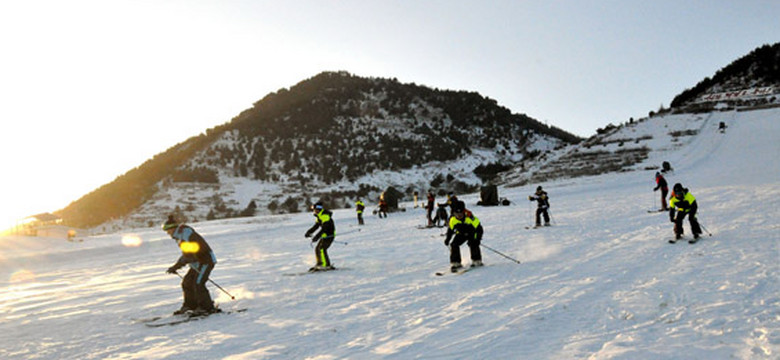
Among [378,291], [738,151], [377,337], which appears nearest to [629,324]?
[377,337]

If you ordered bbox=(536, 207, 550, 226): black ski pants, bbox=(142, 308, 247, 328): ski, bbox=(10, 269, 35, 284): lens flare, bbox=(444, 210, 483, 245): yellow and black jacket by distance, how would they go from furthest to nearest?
bbox=(536, 207, 550, 226): black ski pants → bbox=(10, 269, 35, 284): lens flare → bbox=(444, 210, 483, 245): yellow and black jacket → bbox=(142, 308, 247, 328): ski

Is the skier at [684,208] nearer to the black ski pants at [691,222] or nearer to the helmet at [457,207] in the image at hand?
the black ski pants at [691,222]

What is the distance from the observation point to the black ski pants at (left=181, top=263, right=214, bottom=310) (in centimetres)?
835

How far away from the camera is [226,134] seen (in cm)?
8412

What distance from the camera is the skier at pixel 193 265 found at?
27.2 feet

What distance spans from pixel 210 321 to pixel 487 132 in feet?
294

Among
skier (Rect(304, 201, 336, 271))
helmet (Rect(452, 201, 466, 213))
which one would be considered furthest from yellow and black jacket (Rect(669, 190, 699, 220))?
skier (Rect(304, 201, 336, 271))

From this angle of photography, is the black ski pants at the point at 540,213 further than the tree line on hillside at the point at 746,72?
No

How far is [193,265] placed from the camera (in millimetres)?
8383

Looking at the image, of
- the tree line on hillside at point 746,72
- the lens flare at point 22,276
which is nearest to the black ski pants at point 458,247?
the lens flare at point 22,276

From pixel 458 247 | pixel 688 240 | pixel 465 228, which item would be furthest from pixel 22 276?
pixel 688 240

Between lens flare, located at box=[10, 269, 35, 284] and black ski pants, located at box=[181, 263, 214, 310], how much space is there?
10892 mm

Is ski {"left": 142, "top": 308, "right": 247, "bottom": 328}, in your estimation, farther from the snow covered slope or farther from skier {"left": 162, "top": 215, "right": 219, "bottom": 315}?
the snow covered slope

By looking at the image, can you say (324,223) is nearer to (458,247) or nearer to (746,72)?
(458,247)
